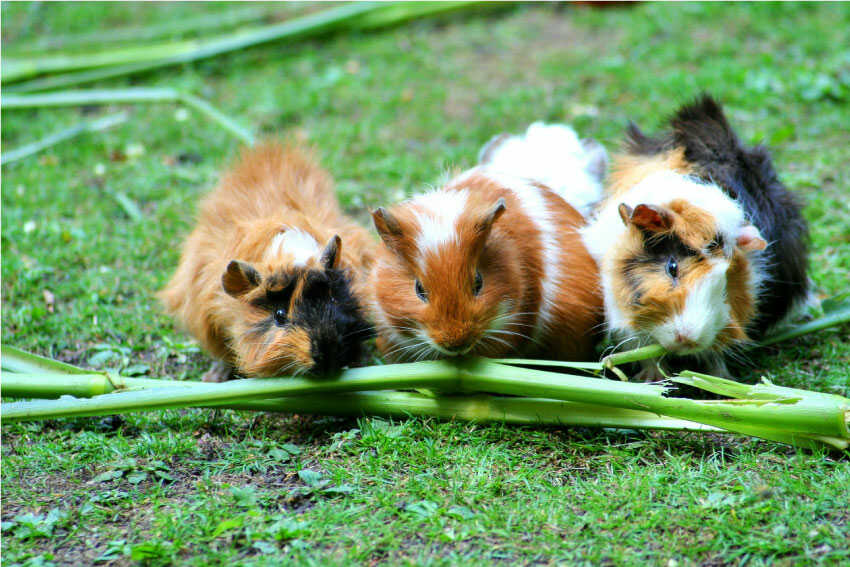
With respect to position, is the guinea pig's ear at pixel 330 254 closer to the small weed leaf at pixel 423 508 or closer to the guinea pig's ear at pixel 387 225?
the guinea pig's ear at pixel 387 225

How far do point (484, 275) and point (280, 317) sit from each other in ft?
2.56

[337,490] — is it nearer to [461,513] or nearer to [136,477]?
[461,513]

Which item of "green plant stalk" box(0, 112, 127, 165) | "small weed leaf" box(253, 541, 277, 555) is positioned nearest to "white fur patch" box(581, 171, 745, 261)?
"small weed leaf" box(253, 541, 277, 555)

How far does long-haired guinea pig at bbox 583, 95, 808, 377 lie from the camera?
111 inches

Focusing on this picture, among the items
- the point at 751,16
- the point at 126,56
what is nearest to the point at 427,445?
the point at 126,56

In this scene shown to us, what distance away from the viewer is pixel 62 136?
5395mm

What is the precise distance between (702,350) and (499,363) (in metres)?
0.73

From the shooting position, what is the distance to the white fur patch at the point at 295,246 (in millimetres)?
3021

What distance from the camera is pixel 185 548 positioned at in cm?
235

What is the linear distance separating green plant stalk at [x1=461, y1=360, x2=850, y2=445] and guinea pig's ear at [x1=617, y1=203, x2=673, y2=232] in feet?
1.88

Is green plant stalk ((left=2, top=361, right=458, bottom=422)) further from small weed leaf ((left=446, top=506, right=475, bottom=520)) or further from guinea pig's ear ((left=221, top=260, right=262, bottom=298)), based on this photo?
small weed leaf ((left=446, top=506, right=475, bottom=520))

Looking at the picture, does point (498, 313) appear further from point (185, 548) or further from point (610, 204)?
point (185, 548)

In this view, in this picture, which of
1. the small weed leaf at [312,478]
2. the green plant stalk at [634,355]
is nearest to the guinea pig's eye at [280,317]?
the small weed leaf at [312,478]

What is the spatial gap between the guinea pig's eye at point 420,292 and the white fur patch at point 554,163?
0.97 metres
